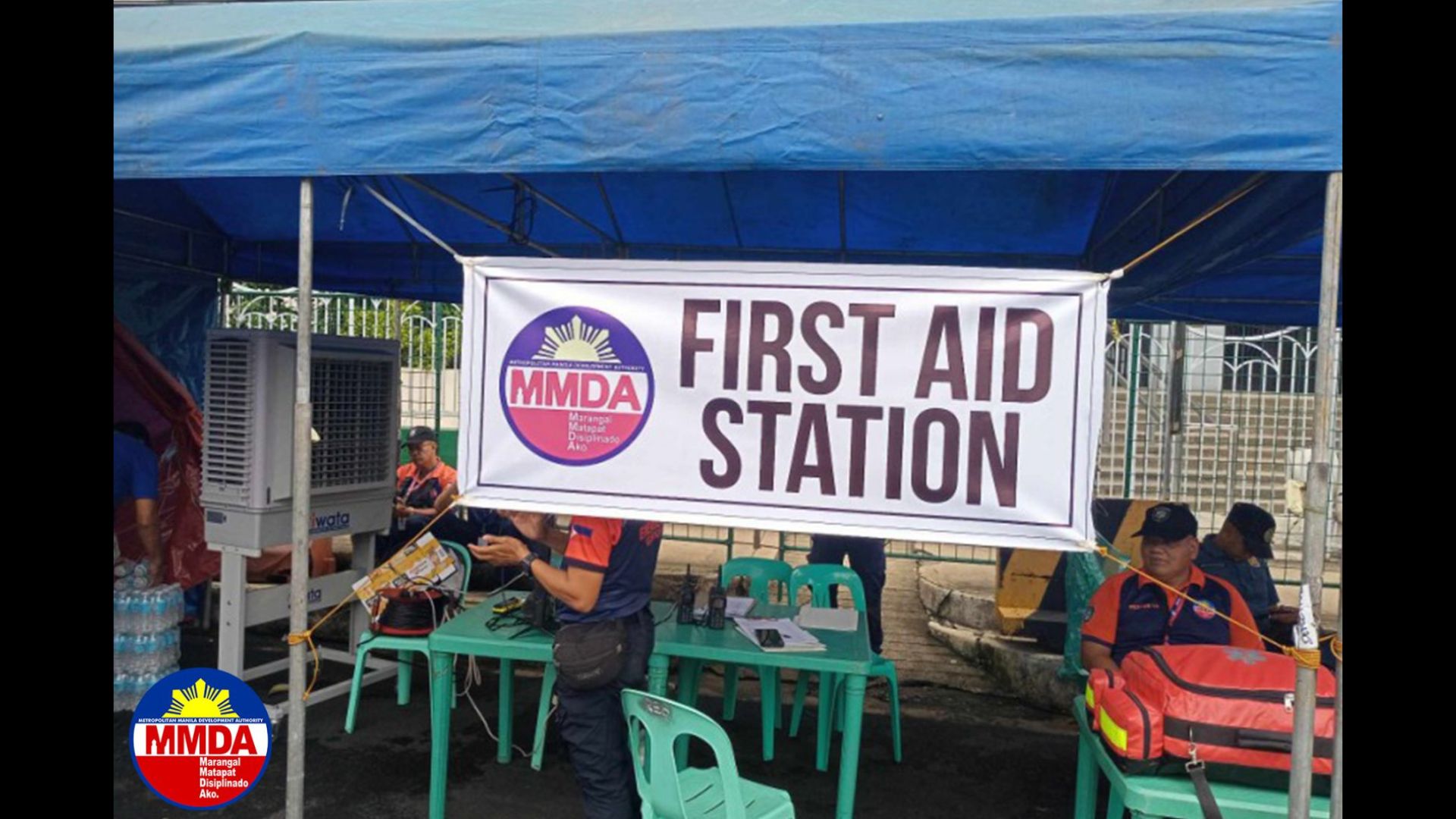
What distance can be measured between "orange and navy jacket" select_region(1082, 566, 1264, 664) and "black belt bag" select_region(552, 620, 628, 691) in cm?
181

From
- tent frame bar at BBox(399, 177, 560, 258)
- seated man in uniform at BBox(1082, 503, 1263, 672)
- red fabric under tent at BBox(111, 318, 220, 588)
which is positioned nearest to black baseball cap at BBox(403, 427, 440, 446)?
red fabric under tent at BBox(111, 318, 220, 588)

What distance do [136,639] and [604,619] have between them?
9.91ft

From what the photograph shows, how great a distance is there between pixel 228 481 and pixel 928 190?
3.51m

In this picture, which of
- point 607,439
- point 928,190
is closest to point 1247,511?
point 928,190

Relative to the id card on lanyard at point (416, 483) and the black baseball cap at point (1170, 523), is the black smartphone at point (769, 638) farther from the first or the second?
the id card on lanyard at point (416, 483)

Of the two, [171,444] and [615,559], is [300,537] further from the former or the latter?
[171,444]

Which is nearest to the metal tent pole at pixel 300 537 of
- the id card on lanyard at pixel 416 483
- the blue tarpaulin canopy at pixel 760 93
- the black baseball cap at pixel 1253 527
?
the blue tarpaulin canopy at pixel 760 93

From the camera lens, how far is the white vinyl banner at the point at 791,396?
259cm

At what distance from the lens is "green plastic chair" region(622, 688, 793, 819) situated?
108 inches

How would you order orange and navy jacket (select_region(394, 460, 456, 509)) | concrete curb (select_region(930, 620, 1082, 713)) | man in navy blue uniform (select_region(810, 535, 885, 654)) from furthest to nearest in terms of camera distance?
orange and navy jacket (select_region(394, 460, 456, 509)) < man in navy blue uniform (select_region(810, 535, 885, 654)) < concrete curb (select_region(930, 620, 1082, 713))

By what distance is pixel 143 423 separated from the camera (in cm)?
564

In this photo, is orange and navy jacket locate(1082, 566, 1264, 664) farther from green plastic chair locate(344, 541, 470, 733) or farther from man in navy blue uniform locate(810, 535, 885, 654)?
green plastic chair locate(344, 541, 470, 733)

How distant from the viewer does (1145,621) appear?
3652mm

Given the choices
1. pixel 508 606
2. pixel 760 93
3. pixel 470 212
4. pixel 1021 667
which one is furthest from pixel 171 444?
pixel 1021 667
